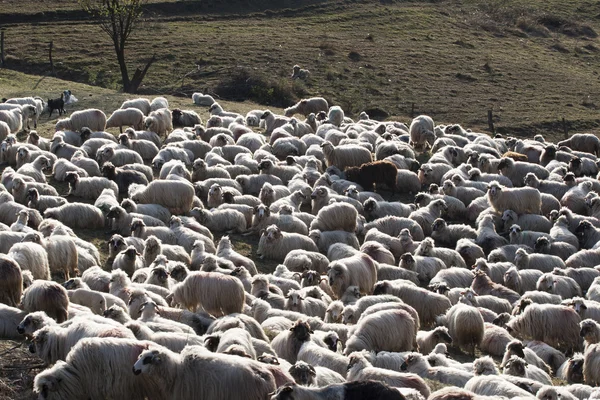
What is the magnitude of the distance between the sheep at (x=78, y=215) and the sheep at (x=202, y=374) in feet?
28.5

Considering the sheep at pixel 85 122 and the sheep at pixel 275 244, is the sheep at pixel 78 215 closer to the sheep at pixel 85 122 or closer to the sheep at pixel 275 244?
the sheep at pixel 275 244

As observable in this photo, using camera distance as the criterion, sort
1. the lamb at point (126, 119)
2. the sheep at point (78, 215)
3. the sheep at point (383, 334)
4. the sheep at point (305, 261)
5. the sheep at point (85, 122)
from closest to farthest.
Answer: the sheep at point (383, 334)
the sheep at point (305, 261)
the sheep at point (78, 215)
the sheep at point (85, 122)
the lamb at point (126, 119)

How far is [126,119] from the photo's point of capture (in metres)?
24.9

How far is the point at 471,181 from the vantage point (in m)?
22.6

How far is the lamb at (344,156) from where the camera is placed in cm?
2331

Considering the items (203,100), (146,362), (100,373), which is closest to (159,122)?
(203,100)

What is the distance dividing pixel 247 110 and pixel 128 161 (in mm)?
11089

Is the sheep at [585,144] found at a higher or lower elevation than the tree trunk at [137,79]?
lower

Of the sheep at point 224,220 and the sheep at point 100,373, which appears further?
the sheep at point 224,220

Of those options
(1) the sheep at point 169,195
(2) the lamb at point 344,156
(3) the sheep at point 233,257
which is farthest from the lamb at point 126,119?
(3) the sheep at point 233,257

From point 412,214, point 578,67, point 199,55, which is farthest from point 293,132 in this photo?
point 578,67

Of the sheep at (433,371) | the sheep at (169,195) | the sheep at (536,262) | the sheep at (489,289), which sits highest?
the sheep at (169,195)

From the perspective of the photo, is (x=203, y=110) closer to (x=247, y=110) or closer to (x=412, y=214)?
(x=247, y=110)

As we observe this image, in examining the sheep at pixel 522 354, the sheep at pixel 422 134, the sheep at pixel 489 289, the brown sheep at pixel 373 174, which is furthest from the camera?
the sheep at pixel 422 134
